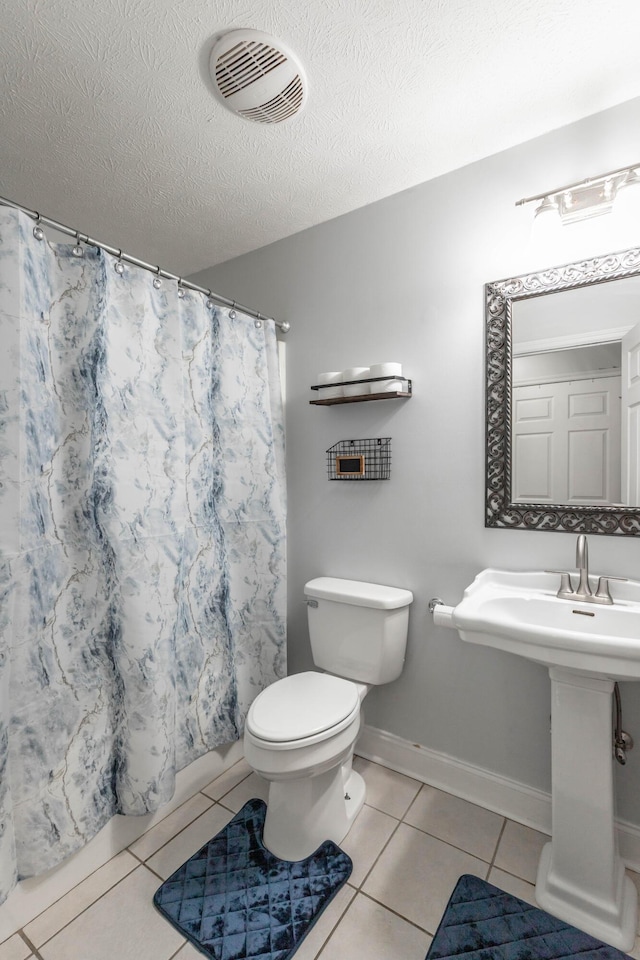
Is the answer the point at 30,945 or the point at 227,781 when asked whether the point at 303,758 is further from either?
the point at 30,945

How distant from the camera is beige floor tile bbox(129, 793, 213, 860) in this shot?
4.97 ft

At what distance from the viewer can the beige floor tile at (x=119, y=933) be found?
1179mm

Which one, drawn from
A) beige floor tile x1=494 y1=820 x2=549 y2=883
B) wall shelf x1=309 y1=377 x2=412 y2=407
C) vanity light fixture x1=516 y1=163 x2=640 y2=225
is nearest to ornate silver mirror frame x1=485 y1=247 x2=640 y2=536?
vanity light fixture x1=516 y1=163 x2=640 y2=225

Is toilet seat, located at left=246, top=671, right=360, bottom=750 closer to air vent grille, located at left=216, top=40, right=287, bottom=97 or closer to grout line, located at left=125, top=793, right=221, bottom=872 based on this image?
grout line, located at left=125, top=793, right=221, bottom=872

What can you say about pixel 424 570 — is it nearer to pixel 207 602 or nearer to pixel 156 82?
pixel 207 602

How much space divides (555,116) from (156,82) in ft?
4.03

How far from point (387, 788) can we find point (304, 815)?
0.46 meters

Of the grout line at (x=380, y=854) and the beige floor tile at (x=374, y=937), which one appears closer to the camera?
the beige floor tile at (x=374, y=937)

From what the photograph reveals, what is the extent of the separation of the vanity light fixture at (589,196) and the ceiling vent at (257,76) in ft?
2.69

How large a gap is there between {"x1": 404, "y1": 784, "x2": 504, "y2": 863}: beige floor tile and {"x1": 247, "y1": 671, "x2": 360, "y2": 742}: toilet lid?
19.9 inches

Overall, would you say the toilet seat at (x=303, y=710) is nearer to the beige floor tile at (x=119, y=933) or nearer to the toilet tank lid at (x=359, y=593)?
the toilet tank lid at (x=359, y=593)

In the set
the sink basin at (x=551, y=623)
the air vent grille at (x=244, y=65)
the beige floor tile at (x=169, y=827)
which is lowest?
the beige floor tile at (x=169, y=827)

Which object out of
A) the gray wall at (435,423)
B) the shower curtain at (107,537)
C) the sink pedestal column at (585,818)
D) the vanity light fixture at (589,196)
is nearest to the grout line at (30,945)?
the shower curtain at (107,537)

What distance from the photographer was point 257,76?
1266mm
